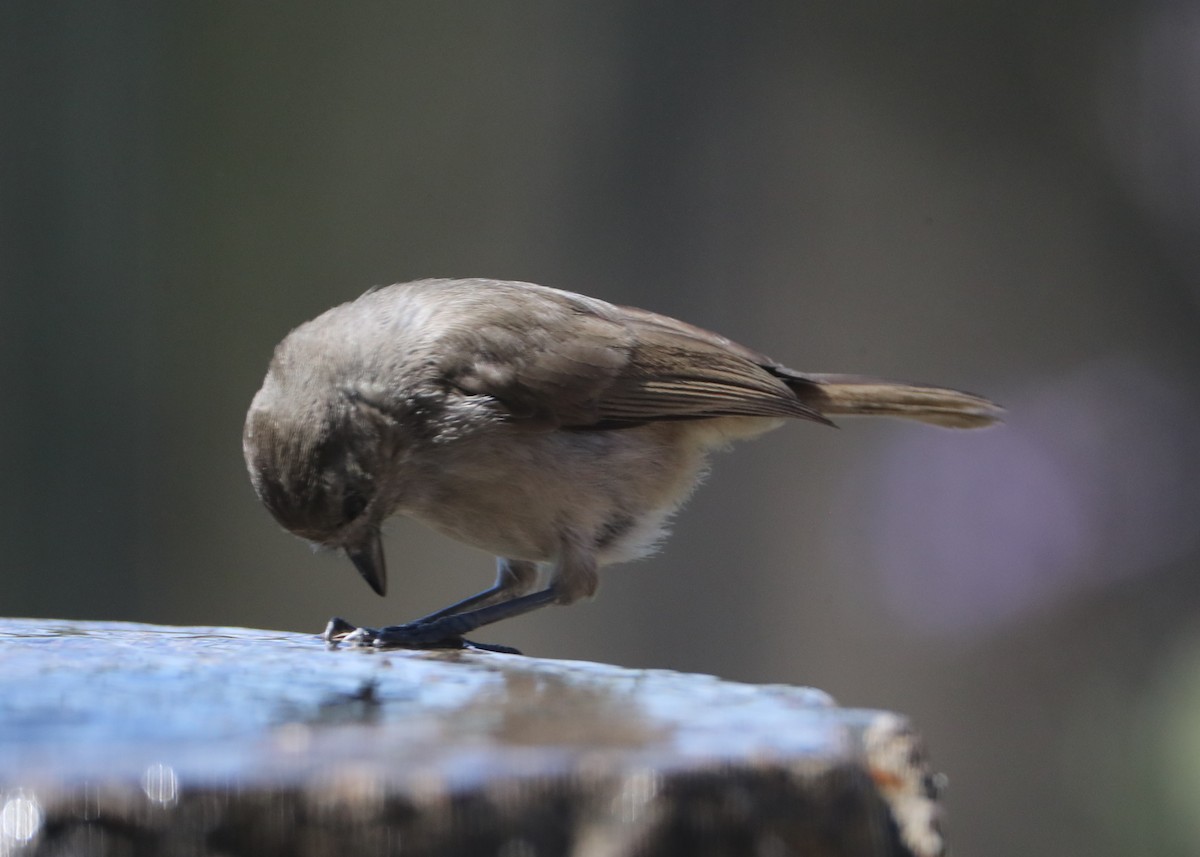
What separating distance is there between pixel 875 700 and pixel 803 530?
95 centimetres

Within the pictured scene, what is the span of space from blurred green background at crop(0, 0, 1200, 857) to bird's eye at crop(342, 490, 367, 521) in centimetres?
392

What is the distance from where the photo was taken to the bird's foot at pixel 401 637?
123 inches

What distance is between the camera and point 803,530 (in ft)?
24.2

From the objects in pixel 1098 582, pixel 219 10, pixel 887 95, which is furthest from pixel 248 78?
pixel 1098 582

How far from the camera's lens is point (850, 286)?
736 cm

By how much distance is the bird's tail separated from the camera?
4359mm

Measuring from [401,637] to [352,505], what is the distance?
37cm

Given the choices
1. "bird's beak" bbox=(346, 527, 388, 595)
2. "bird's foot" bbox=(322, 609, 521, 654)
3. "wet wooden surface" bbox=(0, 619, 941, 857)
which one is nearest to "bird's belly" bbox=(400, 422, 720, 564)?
"bird's beak" bbox=(346, 527, 388, 595)

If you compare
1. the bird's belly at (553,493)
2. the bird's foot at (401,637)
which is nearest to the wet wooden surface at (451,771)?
the bird's foot at (401,637)

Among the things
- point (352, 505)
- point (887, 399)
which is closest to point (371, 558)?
point (352, 505)

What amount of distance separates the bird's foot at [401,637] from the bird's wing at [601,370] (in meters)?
0.62

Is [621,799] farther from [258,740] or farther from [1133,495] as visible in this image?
[1133,495]

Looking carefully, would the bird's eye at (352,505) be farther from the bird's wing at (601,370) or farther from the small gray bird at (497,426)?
the bird's wing at (601,370)

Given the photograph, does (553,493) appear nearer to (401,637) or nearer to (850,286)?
(401,637)
